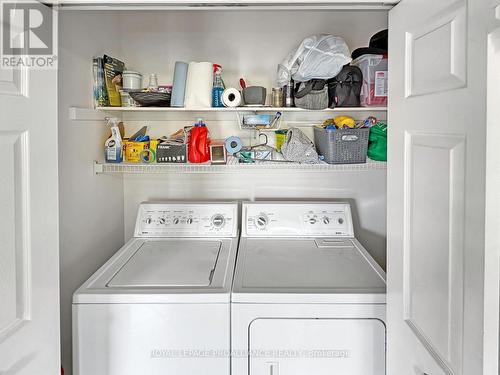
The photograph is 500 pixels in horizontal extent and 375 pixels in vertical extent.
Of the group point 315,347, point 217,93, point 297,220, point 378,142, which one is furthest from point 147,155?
point 315,347

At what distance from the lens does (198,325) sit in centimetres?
179

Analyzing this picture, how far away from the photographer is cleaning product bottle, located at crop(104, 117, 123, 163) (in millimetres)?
2480

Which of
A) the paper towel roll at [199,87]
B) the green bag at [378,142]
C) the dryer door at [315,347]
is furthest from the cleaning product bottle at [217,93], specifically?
the dryer door at [315,347]

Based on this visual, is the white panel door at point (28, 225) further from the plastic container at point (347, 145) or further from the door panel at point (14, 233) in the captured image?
the plastic container at point (347, 145)

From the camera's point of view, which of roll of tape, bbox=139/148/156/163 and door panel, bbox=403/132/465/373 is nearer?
door panel, bbox=403/132/465/373

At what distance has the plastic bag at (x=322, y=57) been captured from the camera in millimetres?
2221

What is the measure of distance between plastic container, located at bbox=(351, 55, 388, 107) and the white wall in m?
1.46

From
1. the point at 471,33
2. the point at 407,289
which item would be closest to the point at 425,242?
the point at 407,289

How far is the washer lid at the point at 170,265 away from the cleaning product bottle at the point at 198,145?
479mm

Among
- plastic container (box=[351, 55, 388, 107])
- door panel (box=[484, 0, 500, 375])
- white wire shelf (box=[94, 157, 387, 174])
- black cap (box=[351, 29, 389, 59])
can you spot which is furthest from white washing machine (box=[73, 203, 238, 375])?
black cap (box=[351, 29, 389, 59])

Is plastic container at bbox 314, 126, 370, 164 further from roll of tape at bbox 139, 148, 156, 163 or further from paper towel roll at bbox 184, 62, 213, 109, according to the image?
roll of tape at bbox 139, 148, 156, 163

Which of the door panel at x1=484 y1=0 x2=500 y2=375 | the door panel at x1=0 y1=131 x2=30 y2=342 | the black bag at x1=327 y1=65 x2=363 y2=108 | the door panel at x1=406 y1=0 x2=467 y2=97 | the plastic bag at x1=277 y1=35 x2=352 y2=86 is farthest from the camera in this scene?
the black bag at x1=327 y1=65 x2=363 y2=108

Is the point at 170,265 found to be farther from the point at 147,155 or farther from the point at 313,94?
the point at 313,94

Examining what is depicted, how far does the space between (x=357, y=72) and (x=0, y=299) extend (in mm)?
1956
